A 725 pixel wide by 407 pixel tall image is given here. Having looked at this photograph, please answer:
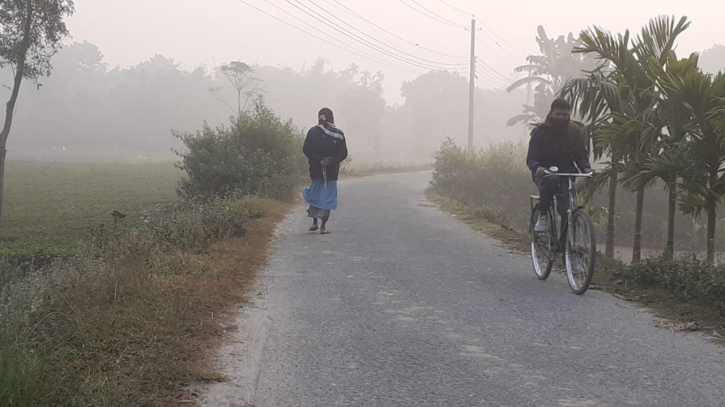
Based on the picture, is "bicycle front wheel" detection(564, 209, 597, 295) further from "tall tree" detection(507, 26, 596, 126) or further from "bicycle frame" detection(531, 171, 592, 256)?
"tall tree" detection(507, 26, 596, 126)

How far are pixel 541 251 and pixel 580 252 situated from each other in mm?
887

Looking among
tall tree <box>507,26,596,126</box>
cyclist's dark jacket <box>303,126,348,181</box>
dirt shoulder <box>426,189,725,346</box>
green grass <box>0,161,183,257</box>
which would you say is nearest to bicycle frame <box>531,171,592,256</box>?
dirt shoulder <box>426,189,725,346</box>

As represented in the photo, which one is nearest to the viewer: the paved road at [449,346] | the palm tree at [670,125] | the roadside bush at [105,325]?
the roadside bush at [105,325]

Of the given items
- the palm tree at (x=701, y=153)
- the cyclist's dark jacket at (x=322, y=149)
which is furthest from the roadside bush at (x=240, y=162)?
the palm tree at (x=701, y=153)

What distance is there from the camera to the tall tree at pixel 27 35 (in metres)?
18.3

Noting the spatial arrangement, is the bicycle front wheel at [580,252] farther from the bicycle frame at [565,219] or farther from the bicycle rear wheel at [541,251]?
the bicycle rear wheel at [541,251]

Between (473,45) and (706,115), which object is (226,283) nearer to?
(706,115)

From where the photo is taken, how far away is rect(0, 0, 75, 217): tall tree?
1831 centimetres

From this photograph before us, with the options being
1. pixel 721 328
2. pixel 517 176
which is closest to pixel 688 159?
pixel 721 328

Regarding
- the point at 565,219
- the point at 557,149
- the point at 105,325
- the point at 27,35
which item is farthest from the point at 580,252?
the point at 27,35

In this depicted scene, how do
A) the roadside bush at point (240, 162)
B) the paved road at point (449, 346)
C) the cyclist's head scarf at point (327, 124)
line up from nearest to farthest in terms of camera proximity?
the paved road at point (449, 346), the cyclist's head scarf at point (327, 124), the roadside bush at point (240, 162)

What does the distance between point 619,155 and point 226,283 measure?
5.38m

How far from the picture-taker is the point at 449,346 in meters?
4.64

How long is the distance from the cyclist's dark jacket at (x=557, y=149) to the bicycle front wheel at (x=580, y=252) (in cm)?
64
